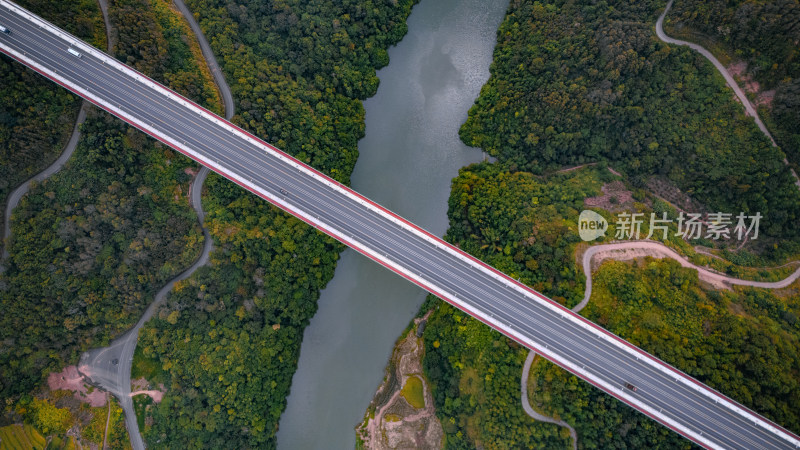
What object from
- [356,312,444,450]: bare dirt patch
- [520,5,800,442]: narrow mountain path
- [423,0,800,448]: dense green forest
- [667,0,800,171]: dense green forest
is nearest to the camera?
[423,0,800,448]: dense green forest

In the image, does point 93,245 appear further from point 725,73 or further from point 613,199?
point 725,73

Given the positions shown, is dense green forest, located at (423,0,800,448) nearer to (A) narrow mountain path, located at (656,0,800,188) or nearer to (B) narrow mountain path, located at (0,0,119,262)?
(A) narrow mountain path, located at (656,0,800,188)

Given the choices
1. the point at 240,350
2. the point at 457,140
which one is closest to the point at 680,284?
the point at 457,140

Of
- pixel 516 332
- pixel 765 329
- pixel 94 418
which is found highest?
pixel 765 329

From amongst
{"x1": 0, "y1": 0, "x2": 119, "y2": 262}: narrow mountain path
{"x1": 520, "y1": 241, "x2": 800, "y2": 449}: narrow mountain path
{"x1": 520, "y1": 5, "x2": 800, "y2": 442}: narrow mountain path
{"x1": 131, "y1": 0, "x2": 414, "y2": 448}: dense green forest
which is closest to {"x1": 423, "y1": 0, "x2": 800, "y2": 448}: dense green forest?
{"x1": 520, "y1": 5, "x2": 800, "y2": 442}: narrow mountain path

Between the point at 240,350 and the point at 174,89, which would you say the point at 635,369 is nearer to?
the point at 240,350
